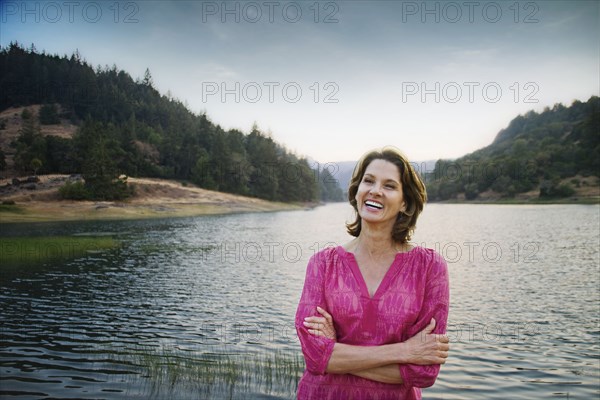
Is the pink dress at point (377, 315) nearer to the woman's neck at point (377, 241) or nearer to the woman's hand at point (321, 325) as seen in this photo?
the woman's hand at point (321, 325)

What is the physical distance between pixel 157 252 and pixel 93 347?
23084 millimetres

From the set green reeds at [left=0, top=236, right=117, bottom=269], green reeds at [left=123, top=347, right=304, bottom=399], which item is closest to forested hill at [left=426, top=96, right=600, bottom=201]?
green reeds at [left=0, top=236, right=117, bottom=269]

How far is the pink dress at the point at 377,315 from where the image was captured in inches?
137

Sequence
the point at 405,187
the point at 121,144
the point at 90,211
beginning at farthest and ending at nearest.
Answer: the point at 121,144 < the point at 90,211 < the point at 405,187

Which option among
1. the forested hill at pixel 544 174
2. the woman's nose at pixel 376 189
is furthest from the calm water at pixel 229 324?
the forested hill at pixel 544 174

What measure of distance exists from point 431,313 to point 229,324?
13441mm

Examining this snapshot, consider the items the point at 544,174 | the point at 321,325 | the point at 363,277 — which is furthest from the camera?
the point at 544,174

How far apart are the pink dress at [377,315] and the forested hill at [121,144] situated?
6317 cm

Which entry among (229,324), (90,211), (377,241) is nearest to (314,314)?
(377,241)

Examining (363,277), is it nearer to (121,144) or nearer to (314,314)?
(314,314)

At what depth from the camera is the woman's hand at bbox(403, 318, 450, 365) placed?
11.0 feet

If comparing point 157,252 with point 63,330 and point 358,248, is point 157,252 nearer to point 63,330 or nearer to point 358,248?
point 63,330

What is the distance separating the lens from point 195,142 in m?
146

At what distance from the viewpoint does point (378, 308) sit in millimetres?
3494
